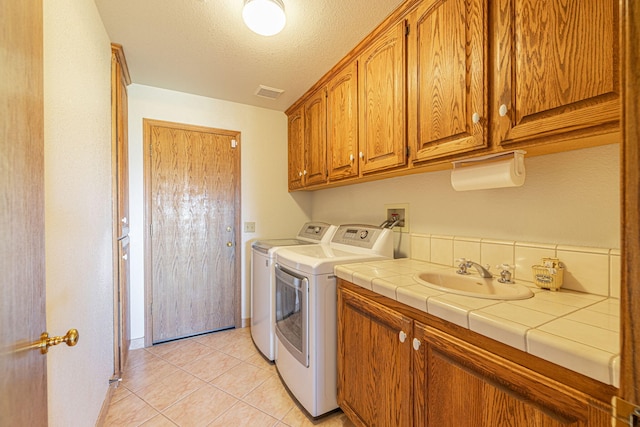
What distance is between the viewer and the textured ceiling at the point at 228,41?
1.49 m

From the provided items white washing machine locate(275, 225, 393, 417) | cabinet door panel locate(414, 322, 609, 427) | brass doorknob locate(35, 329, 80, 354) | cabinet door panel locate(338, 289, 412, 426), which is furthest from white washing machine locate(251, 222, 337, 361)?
brass doorknob locate(35, 329, 80, 354)

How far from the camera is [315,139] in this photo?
2.37m

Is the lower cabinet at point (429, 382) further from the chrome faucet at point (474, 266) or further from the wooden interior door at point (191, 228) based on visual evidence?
the wooden interior door at point (191, 228)

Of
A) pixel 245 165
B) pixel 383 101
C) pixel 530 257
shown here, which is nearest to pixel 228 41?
pixel 383 101

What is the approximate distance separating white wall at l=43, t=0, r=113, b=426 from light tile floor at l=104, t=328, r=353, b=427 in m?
0.27

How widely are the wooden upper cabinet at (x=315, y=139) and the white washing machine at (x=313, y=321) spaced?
79 cm

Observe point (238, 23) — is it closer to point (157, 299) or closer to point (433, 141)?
point (433, 141)

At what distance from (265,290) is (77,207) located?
134 centimetres

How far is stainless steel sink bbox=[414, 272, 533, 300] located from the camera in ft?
3.44

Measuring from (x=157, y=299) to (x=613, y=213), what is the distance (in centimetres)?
303

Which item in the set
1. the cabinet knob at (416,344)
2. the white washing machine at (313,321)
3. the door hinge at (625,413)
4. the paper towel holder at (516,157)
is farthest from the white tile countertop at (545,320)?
the paper towel holder at (516,157)

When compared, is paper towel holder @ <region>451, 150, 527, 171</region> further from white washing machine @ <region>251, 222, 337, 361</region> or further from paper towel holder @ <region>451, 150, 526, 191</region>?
white washing machine @ <region>251, 222, 337, 361</region>

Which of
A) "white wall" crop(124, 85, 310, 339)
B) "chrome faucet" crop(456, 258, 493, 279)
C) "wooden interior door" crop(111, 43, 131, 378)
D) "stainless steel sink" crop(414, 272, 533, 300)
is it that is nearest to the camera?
"stainless steel sink" crop(414, 272, 533, 300)

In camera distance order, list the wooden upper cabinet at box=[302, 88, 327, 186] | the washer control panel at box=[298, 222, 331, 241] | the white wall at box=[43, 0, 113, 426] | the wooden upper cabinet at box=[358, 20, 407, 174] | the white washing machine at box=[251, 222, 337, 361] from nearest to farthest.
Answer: the white wall at box=[43, 0, 113, 426] < the wooden upper cabinet at box=[358, 20, 407, 174] < the white washing machine at box=[251, 222, 337, 361] < the wooden upper cabinet at box=[302, 88, 327, 186] < the washer control panel at box=[298, 222, 331, 241]
